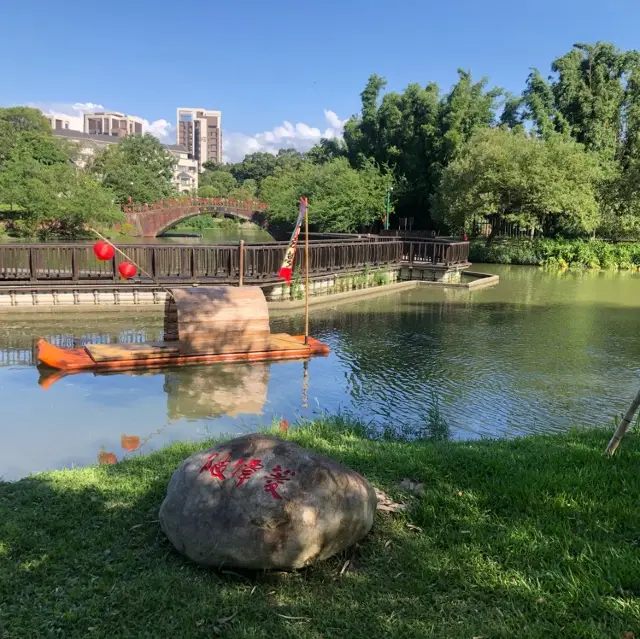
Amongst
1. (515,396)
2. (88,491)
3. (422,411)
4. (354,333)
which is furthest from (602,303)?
(88,491)

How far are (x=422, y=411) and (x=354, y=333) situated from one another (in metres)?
5.58

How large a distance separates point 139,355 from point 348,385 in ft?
11.5

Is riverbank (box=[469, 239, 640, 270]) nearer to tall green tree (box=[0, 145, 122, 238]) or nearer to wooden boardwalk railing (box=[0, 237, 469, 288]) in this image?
wooden boardwalk railing (box=[0, 237, 469, 288])

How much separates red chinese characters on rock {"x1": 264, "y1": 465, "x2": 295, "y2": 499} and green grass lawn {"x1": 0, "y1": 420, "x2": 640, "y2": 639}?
0.43 m

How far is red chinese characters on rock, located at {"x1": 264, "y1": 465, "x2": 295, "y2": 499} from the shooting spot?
326 centimetres

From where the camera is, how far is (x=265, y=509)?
10.5ft

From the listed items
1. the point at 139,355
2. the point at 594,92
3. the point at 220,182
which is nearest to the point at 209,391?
the point at 139,355

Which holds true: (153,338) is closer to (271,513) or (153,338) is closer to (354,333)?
(354,333)

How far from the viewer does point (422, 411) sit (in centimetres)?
809

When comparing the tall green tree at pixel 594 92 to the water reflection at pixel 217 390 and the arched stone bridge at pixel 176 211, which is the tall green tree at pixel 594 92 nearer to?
the arched stone bridge at pixel 176 211

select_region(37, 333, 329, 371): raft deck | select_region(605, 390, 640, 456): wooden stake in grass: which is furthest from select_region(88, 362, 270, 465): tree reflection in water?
select_region(605, 390, 640, 456): wooden stake in grass

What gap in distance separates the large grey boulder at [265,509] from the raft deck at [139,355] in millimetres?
6957

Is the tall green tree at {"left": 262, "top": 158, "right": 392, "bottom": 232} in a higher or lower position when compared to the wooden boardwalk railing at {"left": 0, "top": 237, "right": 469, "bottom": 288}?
higher

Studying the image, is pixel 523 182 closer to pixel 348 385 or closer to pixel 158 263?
pixel 158 263
